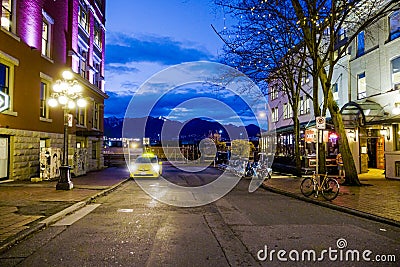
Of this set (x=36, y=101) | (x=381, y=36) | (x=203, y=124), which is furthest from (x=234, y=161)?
(x=203, y=124)

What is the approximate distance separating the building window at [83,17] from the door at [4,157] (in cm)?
1459

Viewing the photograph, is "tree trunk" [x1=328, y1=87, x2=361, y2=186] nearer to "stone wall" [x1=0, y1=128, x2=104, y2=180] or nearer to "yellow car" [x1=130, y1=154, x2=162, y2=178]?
"yellow car" [x1=130, y1=154, x2=162, y2=178]

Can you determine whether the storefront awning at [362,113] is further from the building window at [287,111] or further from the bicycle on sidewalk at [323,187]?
the building window at [287,111]

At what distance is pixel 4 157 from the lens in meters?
18.8

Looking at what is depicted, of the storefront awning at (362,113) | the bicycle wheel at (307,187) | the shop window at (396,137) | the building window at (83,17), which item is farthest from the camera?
the building window at (83,17)

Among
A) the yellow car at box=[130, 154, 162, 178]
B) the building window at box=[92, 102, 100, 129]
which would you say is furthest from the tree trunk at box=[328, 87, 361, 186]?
the building window at box=[92, 102, 100, 129]

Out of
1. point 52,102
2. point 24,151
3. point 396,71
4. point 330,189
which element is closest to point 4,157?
point 24,151

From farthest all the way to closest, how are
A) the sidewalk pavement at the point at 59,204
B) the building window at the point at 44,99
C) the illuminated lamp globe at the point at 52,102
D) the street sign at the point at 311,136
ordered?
the building window at the point at 44,99 < the illuminated lamp globe at the point at 52,102 < the street sign at the point at 311,136 < the sidewalk pavement at the point at 59,204

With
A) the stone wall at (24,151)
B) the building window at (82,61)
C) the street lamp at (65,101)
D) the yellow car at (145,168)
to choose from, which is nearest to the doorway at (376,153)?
the yellow car at (145,168)

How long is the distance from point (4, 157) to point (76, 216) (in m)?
10.2

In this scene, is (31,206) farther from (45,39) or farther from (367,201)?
(45,39)

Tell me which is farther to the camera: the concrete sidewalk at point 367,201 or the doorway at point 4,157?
the doorway at point 4,157

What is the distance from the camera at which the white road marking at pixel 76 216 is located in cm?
959

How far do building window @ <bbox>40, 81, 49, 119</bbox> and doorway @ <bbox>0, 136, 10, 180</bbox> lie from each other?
463 cm
